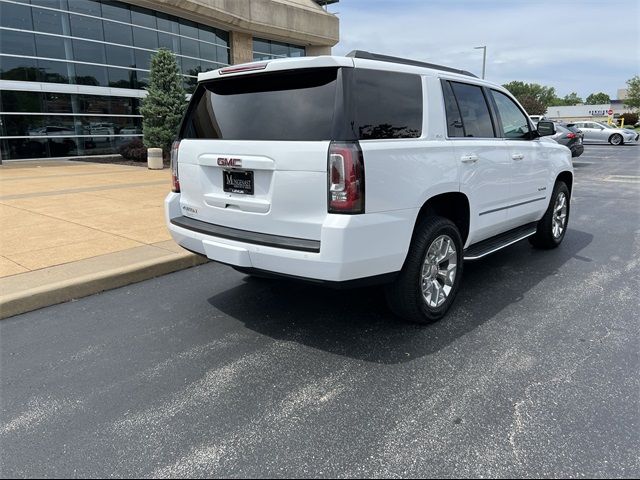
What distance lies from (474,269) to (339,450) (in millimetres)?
3574

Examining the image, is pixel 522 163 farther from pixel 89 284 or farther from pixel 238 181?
pixel 89 284

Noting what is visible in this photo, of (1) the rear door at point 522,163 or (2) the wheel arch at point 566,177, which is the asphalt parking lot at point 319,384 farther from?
(2) the wheel arch at point 566,177

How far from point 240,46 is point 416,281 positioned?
88.1ft

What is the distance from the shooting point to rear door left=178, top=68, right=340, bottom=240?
3297 mm

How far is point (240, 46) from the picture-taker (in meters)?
27.7

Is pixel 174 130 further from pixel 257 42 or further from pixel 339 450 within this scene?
pixel 339 450

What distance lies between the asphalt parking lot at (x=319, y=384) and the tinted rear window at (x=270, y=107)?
1.57 m

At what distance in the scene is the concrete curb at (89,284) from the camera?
441 centimetres

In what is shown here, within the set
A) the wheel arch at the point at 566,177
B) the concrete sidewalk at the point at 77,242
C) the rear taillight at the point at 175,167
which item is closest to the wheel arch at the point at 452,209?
the rear taillight at the point at 175,167

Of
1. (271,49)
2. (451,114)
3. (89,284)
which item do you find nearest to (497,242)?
(451,114)

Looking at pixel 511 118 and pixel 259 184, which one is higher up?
pixel 511 118

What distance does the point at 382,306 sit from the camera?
452cm

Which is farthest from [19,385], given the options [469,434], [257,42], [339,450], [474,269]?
[257,42]

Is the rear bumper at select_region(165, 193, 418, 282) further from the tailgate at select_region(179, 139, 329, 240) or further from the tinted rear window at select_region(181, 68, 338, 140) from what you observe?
the tinted rear window at select_region(181, 68, 338, 140)
